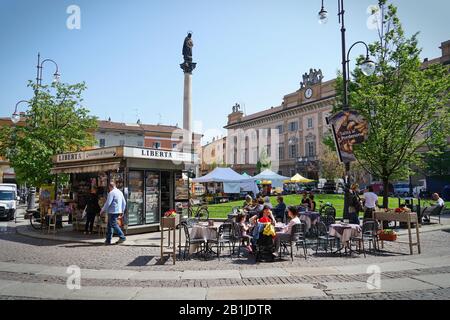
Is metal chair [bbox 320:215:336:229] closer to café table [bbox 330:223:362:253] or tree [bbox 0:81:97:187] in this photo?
café table [bbox 330:223:362:253]

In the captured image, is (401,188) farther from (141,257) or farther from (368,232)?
(141,257)

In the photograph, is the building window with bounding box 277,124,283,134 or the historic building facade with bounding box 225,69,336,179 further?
the building window with bounding box 277,124,283,134

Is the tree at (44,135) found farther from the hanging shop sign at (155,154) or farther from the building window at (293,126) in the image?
the building window at (293,126)

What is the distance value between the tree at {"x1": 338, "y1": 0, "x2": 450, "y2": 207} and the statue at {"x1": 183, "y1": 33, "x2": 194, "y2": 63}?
15.7 metres

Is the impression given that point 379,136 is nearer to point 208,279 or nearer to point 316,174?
point 208,279

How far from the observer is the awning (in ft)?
42.2

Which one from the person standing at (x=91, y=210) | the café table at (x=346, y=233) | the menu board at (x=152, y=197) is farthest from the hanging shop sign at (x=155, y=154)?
the café table at (x=346, y=233)

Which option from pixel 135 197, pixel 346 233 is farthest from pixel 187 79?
pixel 346 233

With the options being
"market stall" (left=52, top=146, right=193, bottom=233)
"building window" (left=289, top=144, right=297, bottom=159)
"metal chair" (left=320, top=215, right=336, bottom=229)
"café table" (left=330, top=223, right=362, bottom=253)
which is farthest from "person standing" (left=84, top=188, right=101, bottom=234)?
"building window" (left=289, top=144, right=297, bottom=159)

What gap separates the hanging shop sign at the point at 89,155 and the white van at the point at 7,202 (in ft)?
31.0
